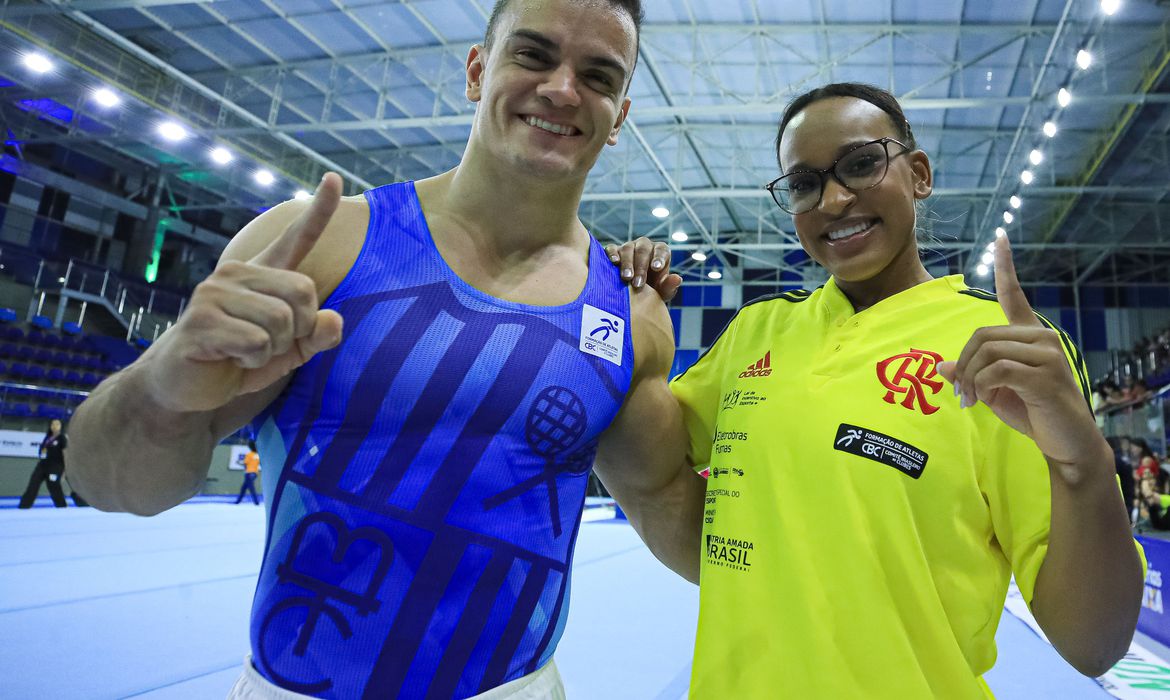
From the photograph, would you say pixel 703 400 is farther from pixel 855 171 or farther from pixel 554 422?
pixel 855 171

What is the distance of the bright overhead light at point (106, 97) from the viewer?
13750mm

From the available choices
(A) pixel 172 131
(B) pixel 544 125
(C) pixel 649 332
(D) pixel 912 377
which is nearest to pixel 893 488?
(D) pixel 912 377

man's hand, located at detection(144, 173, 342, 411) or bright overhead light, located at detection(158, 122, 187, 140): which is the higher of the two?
bright overhead light, located at detection(158, 122, 187, 140)

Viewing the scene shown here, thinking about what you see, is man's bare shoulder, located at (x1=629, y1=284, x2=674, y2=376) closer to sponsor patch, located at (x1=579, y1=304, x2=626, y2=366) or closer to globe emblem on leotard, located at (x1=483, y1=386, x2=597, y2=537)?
sponsor patch, located at (x1=579, y1=304, x2=626, y2=366)

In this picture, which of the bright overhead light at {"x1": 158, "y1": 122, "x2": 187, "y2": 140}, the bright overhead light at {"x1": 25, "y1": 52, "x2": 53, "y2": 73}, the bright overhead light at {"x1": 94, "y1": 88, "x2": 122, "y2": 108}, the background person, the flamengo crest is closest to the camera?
the flamengo crest

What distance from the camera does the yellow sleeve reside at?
2109 millimetres

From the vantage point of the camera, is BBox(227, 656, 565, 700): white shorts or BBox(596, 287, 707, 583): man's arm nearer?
BBox(227, 656, 565, 700): white shorts

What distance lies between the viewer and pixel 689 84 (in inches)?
575

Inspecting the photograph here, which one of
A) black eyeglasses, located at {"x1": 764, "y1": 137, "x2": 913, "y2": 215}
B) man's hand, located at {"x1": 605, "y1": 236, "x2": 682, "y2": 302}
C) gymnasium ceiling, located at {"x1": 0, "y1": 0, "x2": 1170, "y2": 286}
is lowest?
man's hand, located at {"x1": 605, "y1": 236, "x2": 682, "y2": 302}

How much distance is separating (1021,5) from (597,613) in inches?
444

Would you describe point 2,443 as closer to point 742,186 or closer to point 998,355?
point 998,355

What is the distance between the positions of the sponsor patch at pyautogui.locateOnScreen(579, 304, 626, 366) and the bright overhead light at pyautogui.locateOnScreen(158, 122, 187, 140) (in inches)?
624

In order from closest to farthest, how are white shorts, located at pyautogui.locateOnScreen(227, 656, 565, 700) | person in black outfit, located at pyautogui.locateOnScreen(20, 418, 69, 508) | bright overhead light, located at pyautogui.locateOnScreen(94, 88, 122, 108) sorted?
white shorts, located at pyautogui.locateOnScreen(227, 656, 565, 700) → person in black outfit, located at pyautogui.locateOnScreen(20, 418, 69, 508) → bright overhead light, located at pyautogui.locateOnScreen(94, 88, 122, 108)

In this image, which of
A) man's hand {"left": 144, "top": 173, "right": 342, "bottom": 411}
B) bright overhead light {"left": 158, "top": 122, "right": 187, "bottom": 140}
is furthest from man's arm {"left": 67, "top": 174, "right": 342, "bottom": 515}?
bright overhead light {"left": 158, "top": 122, "right": 187, "bottom": 140}
